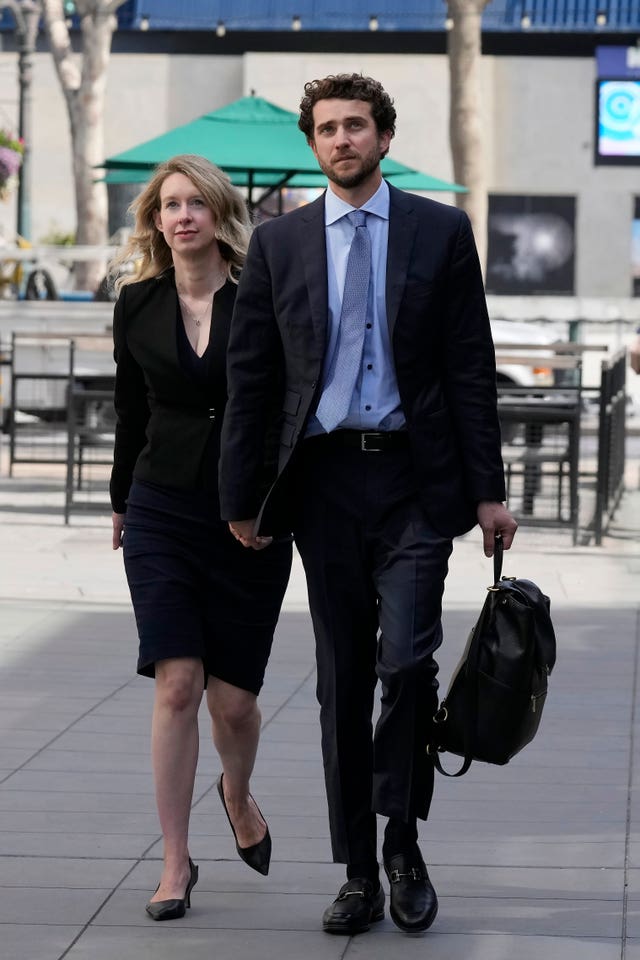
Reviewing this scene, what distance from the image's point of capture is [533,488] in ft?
40.4

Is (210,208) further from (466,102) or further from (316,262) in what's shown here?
(466,102)

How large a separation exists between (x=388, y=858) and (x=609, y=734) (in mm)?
2247

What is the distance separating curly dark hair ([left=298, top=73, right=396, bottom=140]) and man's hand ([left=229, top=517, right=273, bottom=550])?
921mm

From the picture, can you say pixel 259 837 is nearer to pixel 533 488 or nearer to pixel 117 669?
pixel 117 669

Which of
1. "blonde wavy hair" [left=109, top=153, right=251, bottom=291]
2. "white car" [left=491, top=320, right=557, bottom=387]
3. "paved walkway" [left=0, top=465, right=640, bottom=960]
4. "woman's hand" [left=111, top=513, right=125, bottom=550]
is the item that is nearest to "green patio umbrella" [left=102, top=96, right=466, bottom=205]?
"white car" [left=491, top=320, right=557, bottom=387]

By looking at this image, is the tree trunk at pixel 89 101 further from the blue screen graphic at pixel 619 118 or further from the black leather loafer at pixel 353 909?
the black leather loafer at pixel 353 909

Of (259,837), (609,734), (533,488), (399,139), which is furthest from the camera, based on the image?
(399,139)

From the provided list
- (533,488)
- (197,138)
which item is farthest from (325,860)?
(197,138)

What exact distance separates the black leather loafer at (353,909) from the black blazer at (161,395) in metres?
1.04

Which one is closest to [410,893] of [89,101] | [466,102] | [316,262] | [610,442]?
[316,262]

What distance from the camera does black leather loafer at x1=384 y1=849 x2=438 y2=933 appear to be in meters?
4.34

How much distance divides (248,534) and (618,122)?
117 feet

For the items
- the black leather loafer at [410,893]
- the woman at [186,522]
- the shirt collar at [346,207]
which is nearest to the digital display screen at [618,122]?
the woman at [186,522]

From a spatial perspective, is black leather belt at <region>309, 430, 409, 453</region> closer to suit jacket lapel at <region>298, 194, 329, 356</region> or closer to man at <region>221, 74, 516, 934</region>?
man at <region>221, 74, 516, 934</region>
